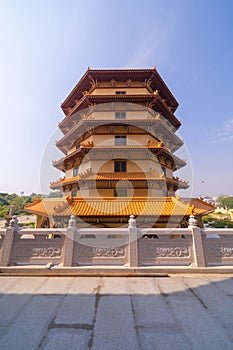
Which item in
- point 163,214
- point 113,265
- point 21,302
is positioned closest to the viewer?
point 21,302

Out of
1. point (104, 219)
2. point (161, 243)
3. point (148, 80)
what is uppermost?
point (148, 80)

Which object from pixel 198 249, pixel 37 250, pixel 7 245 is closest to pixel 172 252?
pixel 198 249

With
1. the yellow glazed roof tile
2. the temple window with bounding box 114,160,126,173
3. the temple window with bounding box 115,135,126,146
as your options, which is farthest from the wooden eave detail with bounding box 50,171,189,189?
the temple window with bounding box 115,135,126,146

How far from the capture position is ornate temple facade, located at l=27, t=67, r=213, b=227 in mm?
9789

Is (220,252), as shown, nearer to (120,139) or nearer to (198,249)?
(198,249)

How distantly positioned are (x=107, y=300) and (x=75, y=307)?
71 cm

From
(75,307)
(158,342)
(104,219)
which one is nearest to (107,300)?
(75,307)

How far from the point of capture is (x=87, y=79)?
48.6 ft

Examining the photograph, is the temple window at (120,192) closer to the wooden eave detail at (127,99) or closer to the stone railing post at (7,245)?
the stone railing post at (7,245)

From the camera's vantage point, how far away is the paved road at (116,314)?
233cm

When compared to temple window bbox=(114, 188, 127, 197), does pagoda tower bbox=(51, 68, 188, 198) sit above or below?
above

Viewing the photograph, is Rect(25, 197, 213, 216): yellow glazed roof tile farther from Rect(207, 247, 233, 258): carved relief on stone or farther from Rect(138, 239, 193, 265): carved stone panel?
Rect(138, 239, 193, 265): carved stone panel

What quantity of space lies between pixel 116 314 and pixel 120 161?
10428mm

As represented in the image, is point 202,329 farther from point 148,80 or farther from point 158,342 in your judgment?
point 148,80
